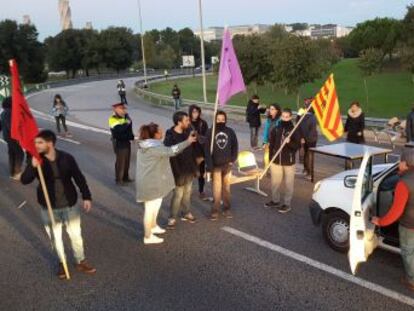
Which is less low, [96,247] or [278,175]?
[278,175]

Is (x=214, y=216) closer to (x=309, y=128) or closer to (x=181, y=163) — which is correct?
(x=181, y=163)

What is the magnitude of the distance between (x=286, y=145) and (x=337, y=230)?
203cm

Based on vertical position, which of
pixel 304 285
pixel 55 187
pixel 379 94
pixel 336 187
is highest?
pixel 55 187

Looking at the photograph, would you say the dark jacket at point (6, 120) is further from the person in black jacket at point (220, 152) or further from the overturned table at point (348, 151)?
the overturned table at point (348, 151)

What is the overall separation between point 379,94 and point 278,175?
102ft

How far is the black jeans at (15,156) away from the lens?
38.0ft

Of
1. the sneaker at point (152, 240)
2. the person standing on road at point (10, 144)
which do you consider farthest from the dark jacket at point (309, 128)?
the person standing on road at point (10, 144)

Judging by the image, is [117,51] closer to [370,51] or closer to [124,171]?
[370,51]

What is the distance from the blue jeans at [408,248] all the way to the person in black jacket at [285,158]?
9.70ft

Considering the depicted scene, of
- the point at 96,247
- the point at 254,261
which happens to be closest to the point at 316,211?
the point at 254,261

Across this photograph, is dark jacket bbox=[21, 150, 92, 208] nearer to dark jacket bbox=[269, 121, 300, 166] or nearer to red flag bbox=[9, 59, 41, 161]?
red flag bbox=[9, 59, 41, 161]

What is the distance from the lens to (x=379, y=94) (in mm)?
36594

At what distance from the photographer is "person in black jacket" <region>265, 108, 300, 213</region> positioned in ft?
26.9

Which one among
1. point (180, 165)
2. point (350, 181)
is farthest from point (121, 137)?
point (350, 181)
